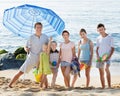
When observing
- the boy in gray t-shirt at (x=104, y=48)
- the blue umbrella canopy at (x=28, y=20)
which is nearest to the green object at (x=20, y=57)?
the blue umbrella canopy at (x=28, y=20)

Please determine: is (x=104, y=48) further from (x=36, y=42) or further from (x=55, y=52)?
A: (x=36, y=42)

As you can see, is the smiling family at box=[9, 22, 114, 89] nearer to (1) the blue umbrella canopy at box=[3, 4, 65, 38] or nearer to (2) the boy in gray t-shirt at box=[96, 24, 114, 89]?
(2) the boy in gray t-shirt at box=[96, 24, 114, 89]

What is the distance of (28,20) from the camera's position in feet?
31.2

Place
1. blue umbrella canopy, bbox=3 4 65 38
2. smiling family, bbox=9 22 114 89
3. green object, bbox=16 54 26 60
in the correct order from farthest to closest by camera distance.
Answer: green object, bbox=16 54 26 60, blue umbrella canopy, bbox=3 4 65 38, smiling family, bbox=9 22 114 89

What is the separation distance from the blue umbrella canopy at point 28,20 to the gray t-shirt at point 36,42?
35 centimetres

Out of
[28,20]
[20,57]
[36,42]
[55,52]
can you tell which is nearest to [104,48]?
[55,52]

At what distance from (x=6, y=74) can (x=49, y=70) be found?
4748 millimetres

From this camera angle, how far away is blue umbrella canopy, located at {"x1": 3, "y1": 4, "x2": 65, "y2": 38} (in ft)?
30.0

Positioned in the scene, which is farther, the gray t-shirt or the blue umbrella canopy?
the blue umbrella canopy

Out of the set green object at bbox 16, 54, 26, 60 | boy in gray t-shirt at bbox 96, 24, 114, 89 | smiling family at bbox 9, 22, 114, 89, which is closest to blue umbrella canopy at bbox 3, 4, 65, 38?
smiling family at bbox 9, 22, 114, 89

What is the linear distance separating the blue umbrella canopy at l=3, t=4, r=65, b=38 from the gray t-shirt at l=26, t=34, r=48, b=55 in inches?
13.6

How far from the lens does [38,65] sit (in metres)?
A: 9.06

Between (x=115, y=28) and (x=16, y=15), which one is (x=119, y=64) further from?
(x=115, y=28)

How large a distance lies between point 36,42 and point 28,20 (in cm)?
81
